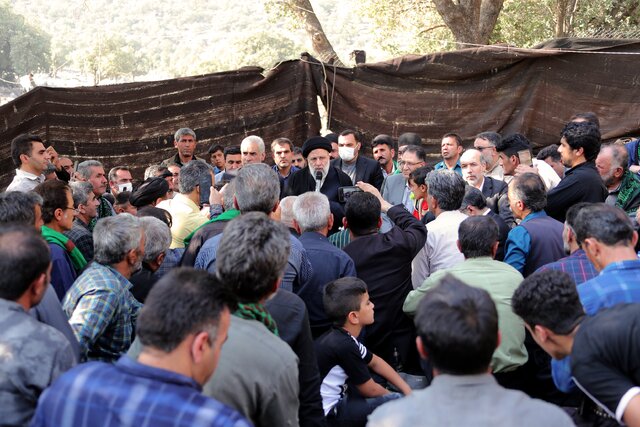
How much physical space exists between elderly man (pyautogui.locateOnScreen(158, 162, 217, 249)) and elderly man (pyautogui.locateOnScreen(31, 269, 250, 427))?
306cm

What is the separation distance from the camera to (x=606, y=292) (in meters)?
2.92

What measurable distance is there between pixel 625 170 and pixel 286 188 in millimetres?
2781

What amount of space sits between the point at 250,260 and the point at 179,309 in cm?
55

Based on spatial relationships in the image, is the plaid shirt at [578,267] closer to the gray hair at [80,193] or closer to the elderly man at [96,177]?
the gray hair at [80,193]

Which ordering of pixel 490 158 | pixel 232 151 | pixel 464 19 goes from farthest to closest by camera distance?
pixel 464 19 < pixel 232 151 < pixel 490 158

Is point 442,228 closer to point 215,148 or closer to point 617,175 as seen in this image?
point 617,175

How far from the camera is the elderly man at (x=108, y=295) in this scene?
320cm

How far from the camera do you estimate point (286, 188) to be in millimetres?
6492

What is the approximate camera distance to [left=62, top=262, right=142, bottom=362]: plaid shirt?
10.5ft

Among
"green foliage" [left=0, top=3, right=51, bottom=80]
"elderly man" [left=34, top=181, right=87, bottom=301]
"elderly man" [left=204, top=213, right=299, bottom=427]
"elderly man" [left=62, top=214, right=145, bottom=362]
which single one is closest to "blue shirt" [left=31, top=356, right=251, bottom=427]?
"elderly man" [left=204, top=213, right=299, bottom=427]

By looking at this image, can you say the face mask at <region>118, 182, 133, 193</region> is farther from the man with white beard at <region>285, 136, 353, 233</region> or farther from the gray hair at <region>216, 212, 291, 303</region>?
the gray hair at <region>216, 212, 291, 303</region>

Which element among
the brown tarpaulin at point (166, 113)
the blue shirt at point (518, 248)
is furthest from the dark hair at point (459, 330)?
the brown tarpaulin at point (166, 113)

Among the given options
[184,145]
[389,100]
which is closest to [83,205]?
[184,145]

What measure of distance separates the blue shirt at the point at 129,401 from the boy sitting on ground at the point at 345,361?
6.15 ft
